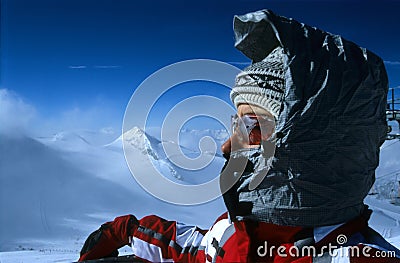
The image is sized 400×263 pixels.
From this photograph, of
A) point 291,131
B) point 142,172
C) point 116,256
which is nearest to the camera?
point 291,131

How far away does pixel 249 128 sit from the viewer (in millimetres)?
985

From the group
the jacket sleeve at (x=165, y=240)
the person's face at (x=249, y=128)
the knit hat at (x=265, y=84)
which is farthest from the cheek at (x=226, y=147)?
the jacket sleeve at (x=165, y=240)

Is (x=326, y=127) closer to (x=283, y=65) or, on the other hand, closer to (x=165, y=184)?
(x=283, y=65)

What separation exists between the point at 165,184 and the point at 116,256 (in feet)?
1.87

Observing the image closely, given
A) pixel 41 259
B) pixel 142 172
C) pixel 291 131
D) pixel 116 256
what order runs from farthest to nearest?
pixel 41 259 → pixel 116 256 → pixel 142 172 → pixel 291 131

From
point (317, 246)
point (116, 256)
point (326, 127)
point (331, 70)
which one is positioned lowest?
point (317, 246)

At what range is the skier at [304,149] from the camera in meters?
0.86

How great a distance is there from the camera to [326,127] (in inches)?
34.1

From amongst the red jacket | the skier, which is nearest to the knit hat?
the skier

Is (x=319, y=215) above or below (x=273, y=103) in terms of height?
below

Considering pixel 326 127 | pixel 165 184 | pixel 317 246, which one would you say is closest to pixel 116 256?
pixel 165 184

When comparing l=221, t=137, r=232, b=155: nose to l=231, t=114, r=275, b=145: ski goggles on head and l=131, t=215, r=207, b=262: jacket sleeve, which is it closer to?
l=231, t=114, r=275, b=145: ski goggles on head

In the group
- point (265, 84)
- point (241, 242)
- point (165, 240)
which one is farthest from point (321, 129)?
point (165, 240)

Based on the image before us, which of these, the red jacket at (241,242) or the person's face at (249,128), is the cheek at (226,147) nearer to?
the person's face at (249,128)
